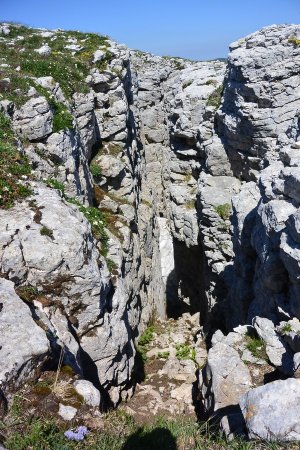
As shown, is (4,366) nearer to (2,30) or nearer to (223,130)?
(223,130)

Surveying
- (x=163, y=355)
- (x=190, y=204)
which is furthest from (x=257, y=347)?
(x=190, y=204)

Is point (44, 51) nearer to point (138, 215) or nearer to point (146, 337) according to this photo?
point (138, 215)

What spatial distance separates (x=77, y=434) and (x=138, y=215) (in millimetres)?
23786

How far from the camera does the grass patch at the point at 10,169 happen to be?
13.2m

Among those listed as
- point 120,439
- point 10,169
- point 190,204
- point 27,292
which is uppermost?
point 10,169

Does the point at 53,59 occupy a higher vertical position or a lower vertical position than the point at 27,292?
higher

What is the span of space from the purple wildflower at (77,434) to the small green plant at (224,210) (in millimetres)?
22442

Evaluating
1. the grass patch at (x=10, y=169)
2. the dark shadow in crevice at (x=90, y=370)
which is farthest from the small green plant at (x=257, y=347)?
the grass patch at (x=10, y=169)

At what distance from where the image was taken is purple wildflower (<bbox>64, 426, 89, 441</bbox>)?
7.25 m

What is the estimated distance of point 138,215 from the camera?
3062cm

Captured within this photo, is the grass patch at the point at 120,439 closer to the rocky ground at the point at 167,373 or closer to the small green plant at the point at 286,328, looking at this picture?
the small green plant at the point at 286,328

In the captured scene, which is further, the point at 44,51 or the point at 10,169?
the point at 44,51

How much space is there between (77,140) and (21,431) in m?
16.7

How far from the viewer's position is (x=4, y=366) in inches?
333
